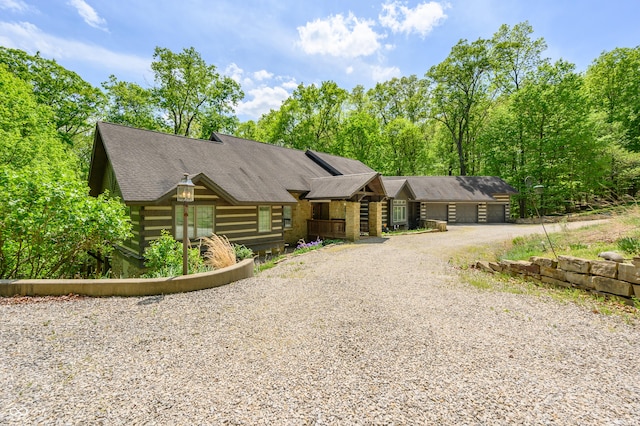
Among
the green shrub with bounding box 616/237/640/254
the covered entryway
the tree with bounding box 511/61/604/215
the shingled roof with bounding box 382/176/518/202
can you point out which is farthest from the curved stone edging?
the tree with bounding box 511/61/604/215

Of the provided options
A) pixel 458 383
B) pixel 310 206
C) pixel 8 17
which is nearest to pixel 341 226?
pixel 310 206

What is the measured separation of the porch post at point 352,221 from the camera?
1589 centimetres

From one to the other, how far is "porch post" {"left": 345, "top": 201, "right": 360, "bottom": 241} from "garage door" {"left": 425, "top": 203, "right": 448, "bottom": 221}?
1414cm

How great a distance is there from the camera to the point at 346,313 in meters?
5.44

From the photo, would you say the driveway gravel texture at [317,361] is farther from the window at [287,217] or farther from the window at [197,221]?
the window at [287,217]

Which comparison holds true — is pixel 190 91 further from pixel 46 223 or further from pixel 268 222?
pixel 46 223

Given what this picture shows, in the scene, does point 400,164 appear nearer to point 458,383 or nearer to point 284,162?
point 284,162

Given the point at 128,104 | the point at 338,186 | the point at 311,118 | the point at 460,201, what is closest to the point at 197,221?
the point at 338,186

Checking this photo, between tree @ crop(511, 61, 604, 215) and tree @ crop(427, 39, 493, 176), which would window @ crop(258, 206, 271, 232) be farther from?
tree @ crop(427, 39, 493, 176)

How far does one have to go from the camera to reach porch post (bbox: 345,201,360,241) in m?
15.9

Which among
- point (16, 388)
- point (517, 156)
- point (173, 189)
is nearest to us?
point (16, 388)

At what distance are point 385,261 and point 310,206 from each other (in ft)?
28.1

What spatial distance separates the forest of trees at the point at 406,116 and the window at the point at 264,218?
6447 mm

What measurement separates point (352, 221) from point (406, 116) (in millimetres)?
30856
